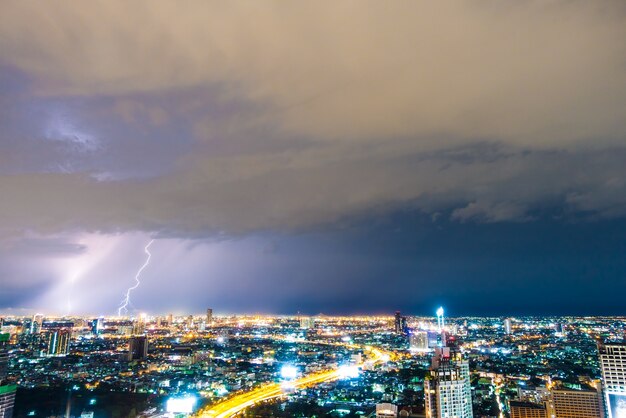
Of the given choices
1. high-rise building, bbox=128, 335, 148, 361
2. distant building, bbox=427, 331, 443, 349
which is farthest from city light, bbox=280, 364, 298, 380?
distant building, bbox=427, 331, 443, 349

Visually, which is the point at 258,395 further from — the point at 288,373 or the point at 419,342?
the point at 419,342

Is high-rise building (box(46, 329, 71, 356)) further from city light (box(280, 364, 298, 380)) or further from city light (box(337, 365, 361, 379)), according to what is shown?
city light (box(337, 365, 361, 379))

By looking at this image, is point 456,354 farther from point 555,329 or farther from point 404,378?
point 555,329

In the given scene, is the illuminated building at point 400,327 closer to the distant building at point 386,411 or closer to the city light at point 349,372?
the city light at point 349,372

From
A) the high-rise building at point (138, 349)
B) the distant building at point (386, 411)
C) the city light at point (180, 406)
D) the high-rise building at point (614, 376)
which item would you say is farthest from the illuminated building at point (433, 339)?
the city light at point (180, 406)

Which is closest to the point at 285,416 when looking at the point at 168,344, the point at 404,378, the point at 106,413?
the point at 106,413
